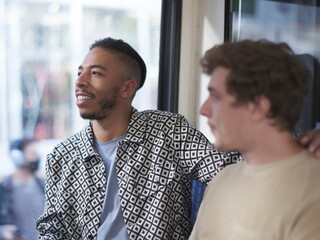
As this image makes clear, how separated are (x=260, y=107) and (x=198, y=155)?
632 millimetres

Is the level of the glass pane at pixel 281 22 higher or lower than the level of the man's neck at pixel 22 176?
higher

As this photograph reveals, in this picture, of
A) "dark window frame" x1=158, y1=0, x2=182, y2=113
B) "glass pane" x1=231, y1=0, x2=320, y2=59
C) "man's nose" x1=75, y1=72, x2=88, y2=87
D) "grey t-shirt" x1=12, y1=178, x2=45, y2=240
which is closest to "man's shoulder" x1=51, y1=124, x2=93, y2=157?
"man's nose" x1=75, y1=72, x2=88, y2=87

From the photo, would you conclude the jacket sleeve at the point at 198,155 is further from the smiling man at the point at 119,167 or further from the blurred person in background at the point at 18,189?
the blurred person in background at the point at 18,189

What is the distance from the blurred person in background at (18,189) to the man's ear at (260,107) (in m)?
1.65

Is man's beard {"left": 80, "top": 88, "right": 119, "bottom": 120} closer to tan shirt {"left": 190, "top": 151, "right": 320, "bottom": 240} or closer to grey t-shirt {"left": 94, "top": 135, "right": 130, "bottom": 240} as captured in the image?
grey t-shirt {"left": 94, "top": 135, "right": 130, "bottom": 240}

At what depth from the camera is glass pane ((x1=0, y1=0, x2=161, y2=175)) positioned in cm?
243

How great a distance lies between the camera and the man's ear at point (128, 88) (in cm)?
180

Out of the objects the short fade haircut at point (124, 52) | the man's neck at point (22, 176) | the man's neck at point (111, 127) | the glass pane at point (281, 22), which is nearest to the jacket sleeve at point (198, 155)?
the man's neck at point (111, 127)

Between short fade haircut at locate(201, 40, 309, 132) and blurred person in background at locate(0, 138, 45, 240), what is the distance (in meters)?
1.64

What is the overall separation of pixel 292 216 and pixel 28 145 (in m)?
1.92

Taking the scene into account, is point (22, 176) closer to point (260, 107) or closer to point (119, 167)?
point (119, 167)

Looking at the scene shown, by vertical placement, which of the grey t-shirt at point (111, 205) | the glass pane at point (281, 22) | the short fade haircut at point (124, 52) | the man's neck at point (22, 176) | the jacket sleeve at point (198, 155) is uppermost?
the glass pane at point (281, 22)

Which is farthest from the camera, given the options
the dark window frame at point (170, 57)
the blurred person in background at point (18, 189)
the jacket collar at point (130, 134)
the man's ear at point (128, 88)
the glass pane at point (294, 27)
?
the dark window frame at point (170, 57)

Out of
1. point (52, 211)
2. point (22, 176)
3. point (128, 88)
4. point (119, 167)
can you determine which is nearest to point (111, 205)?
point (119, 167)
